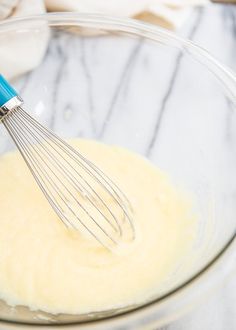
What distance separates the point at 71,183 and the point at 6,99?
0.17m

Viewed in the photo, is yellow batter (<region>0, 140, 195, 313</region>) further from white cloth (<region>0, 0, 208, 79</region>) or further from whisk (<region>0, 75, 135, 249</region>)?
white cloth (<region>0, 0, 208, 79</region>)

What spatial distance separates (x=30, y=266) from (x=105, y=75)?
356 millimetres

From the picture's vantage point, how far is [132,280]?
2.40ft

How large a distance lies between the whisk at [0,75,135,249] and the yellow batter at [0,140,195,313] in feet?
0.05

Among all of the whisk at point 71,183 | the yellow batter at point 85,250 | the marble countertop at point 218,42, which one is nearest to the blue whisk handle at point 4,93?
the whisk at point 71,183

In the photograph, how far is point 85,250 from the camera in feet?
2.52

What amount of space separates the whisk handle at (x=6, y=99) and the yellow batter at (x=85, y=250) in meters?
0.15

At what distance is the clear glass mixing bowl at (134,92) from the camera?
85 centimetres

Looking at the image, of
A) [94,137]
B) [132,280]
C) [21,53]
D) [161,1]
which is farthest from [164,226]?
[161,1]

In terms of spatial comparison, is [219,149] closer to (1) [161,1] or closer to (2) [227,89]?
(2) [227,89]

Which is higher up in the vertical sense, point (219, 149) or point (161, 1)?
point (161, 1)

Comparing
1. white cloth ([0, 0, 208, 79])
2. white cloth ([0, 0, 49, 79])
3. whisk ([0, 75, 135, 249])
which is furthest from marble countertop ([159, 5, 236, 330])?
white cloth ([0, 0, 49, 79])

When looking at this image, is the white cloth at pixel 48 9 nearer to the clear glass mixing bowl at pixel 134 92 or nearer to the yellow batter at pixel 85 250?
the clear glass mixing bowl at pixel 134 92

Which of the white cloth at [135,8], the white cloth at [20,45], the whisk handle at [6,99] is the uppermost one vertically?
the white cloth at [135,8]
